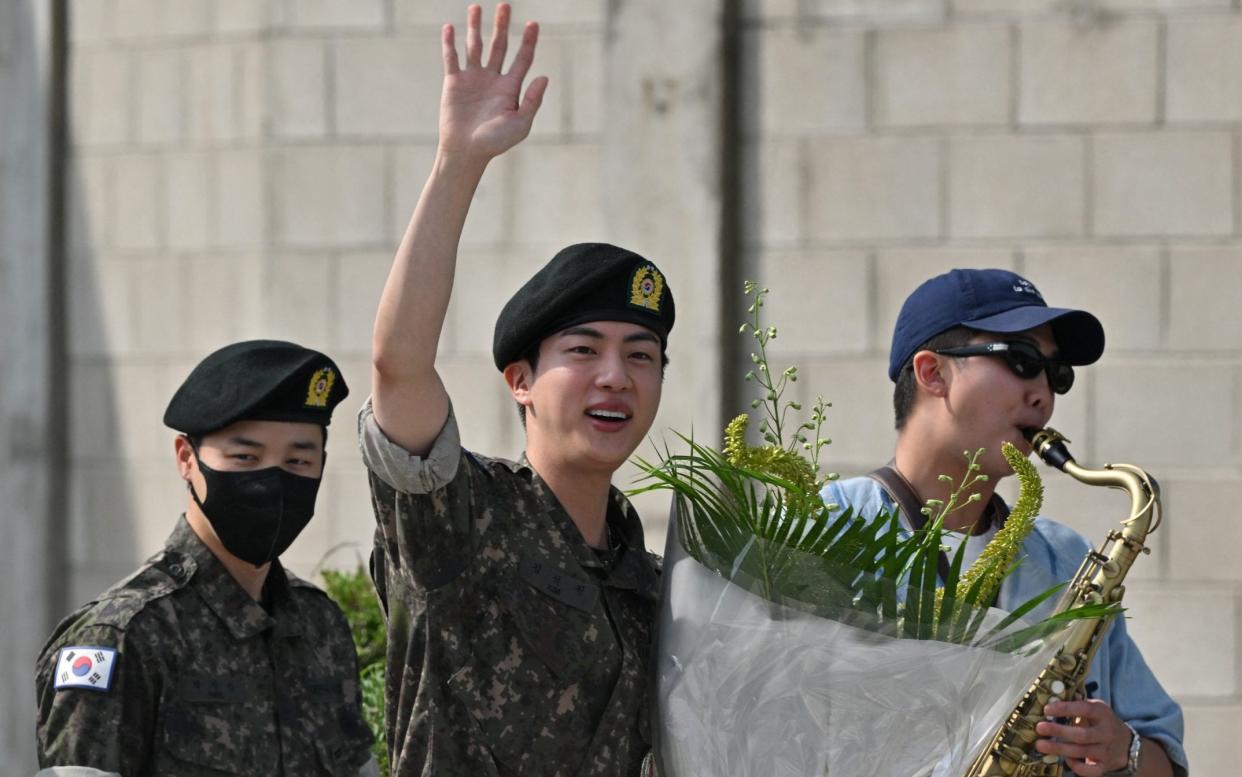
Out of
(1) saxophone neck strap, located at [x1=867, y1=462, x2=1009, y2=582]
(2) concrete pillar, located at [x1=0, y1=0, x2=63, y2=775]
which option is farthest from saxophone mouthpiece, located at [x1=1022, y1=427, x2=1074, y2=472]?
(2) concrete pillar, located at [x1=0, y1=0, x2=63, y2=775]

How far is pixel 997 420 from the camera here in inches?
124

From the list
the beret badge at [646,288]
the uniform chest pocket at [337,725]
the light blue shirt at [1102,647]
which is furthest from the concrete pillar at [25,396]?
the beret badge at [646,288]

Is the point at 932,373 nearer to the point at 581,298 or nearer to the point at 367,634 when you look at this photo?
the point at 581,298

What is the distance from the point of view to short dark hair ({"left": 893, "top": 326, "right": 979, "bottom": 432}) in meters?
3.22

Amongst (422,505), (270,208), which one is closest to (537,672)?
(422,505)

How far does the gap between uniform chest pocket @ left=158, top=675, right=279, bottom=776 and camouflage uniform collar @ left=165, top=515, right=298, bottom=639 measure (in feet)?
0.39

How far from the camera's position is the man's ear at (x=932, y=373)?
10.6 ft

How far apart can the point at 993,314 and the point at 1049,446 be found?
0.30 m

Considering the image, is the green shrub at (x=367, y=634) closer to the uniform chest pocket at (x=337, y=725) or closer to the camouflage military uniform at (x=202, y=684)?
the uniform chest pocket at (x=337, y=725)

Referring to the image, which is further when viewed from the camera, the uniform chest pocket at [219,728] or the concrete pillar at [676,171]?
the concrete pillar at [676,171]

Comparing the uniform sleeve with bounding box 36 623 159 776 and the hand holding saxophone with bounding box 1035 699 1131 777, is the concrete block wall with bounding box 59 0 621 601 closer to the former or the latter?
the uniform sleeve with bounding box 36 623 159 776

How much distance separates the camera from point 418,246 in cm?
246

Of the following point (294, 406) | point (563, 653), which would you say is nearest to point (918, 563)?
point (563, 653)

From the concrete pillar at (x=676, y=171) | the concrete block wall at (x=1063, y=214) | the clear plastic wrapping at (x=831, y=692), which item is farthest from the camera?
the concrete pillar at (x=676, y=171)
